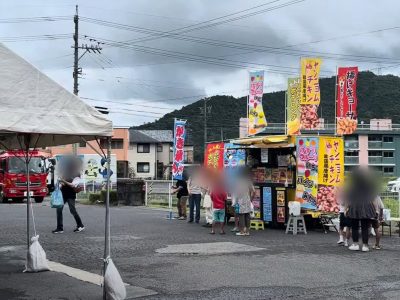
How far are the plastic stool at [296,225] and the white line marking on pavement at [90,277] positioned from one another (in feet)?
23.6

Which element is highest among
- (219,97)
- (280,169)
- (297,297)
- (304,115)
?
(219,97)

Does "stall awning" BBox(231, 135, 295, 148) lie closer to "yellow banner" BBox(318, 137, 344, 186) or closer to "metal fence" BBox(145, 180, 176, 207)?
"yellow banner" BBox(318, 137, 344, 186)

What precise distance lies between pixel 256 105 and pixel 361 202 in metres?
9.56

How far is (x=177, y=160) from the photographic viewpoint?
23156 millimetres

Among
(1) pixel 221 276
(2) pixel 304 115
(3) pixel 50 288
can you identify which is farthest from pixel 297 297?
(2) pixel 304 115

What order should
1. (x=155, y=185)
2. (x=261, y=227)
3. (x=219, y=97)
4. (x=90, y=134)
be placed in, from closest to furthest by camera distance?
1. (x=90, y=134)
2. (x=261, y=227)
3. (x=155, y=185)
4. (x=219, y=97)

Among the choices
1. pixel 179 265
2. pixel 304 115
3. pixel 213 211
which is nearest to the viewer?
pixel 179 265

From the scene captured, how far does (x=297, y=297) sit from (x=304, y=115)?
37.6 feet

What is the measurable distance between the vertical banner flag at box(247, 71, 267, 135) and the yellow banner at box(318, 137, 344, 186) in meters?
5.03

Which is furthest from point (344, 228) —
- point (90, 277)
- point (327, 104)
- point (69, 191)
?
point (327, 104)

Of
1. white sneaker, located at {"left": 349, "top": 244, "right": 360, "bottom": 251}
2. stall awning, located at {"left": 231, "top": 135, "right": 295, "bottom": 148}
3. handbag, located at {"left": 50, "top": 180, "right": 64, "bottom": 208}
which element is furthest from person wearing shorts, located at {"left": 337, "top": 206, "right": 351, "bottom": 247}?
handbag, located at {"left": 50, "top": 180, "right": 64, "bottom": 208}

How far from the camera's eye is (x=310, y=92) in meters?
18.1

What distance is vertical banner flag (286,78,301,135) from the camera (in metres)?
18.2

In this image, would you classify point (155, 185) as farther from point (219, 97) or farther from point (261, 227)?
point (219, 97)
